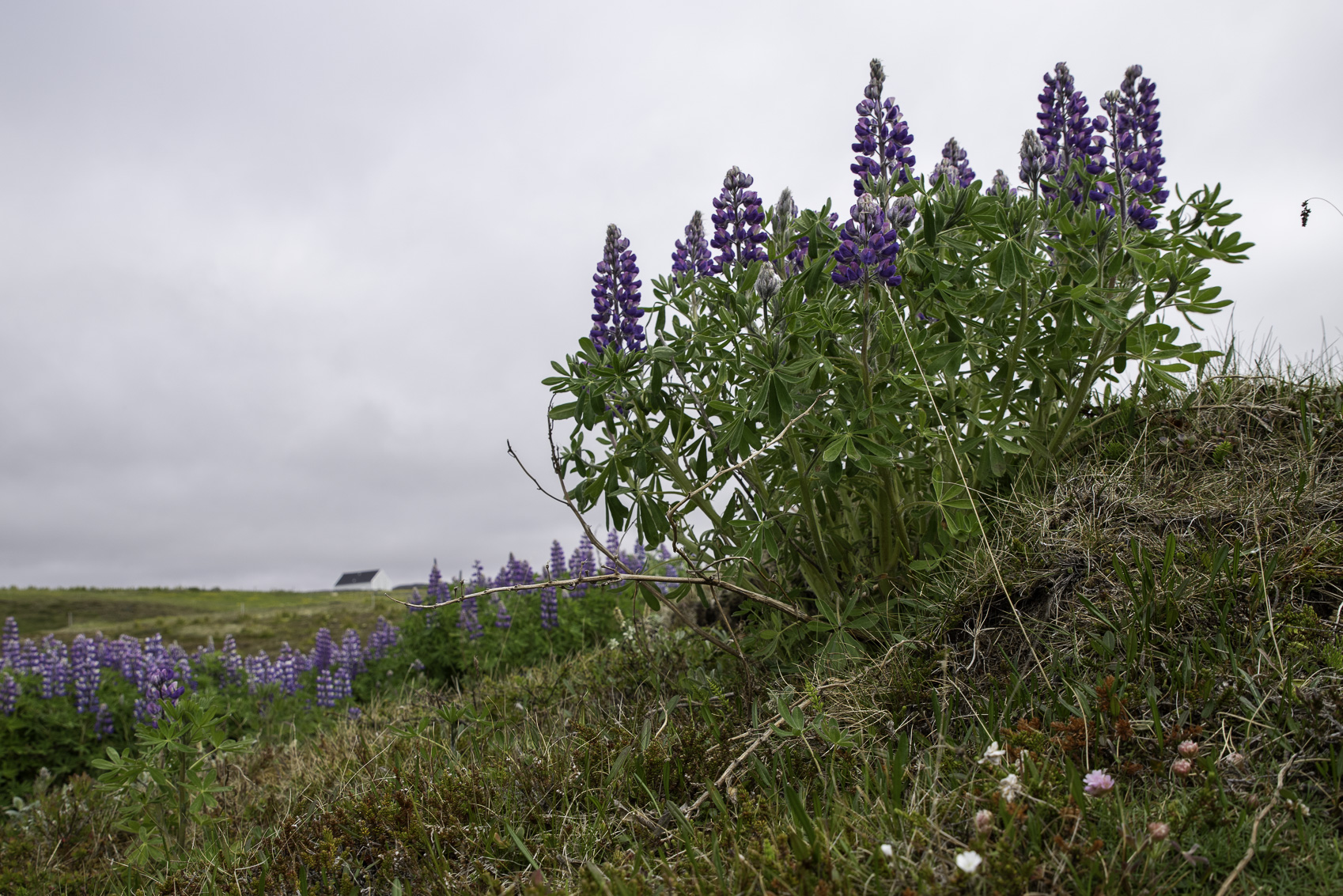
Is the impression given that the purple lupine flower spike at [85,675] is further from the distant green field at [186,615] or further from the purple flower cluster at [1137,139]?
the purple flower cluster at [1137,139]

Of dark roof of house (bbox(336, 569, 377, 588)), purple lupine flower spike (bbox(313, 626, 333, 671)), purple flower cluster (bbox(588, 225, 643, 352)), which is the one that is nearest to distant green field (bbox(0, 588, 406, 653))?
purple lupine flower spike (bbox(313, 626, 333, 671))

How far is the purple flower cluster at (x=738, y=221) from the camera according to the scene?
13.0ft

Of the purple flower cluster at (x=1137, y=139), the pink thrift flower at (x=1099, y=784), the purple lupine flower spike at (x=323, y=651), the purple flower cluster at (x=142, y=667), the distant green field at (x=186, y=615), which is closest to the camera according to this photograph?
the pink thrift flower at (x=1099, y=784)

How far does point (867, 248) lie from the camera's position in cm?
327

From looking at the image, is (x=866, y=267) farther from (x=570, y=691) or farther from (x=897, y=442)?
(x=570, y=691)

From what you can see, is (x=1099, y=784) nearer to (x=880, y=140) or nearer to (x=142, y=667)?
(x=880, y=140)

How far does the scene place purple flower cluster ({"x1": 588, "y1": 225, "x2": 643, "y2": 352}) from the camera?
404cm

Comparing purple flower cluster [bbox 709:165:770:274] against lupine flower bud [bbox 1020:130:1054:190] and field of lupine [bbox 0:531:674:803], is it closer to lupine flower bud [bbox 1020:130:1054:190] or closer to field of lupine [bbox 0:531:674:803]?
lupine flower bud [bbox 1020:130:1054:190]

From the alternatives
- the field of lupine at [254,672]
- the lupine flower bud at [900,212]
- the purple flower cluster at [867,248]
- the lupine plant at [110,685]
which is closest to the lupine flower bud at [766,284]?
the purple flower cluster at [867,248]

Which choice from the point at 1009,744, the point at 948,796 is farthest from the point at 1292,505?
the point at 948,796

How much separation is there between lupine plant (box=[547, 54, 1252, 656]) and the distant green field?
3578mm

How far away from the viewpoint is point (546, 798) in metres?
3.15

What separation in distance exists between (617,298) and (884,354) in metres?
1.37

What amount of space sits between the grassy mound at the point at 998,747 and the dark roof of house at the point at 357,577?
55.1m
